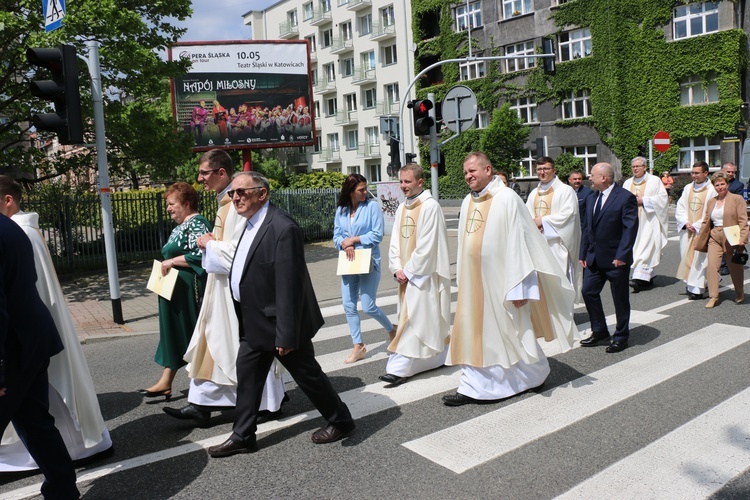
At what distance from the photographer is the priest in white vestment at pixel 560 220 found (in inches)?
295

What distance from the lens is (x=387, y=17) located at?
163ft

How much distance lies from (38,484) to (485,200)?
12.2 ft

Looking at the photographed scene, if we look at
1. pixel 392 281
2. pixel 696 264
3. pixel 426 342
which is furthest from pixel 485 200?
pixel 392 281

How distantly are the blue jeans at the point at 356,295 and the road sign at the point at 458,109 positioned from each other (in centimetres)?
516

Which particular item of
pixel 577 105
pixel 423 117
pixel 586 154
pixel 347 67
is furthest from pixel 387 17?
pixel 423 117

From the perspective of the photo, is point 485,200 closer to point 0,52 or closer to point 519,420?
point 519,420

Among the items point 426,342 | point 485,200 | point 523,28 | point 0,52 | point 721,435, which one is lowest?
point 721,435

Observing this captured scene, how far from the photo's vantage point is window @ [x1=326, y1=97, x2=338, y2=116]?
56287mm

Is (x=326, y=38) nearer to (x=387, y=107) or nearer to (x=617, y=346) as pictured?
(x=387, y=107)

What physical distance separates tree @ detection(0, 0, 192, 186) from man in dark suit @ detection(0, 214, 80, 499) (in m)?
8.76

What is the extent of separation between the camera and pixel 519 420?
15.5 ft

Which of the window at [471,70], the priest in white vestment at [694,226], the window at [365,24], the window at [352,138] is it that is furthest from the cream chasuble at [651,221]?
the window at [352,138]

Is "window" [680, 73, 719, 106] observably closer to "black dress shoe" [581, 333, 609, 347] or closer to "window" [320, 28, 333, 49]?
"window" [320, 28, 333, 49]

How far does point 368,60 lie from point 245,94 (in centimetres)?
3368
